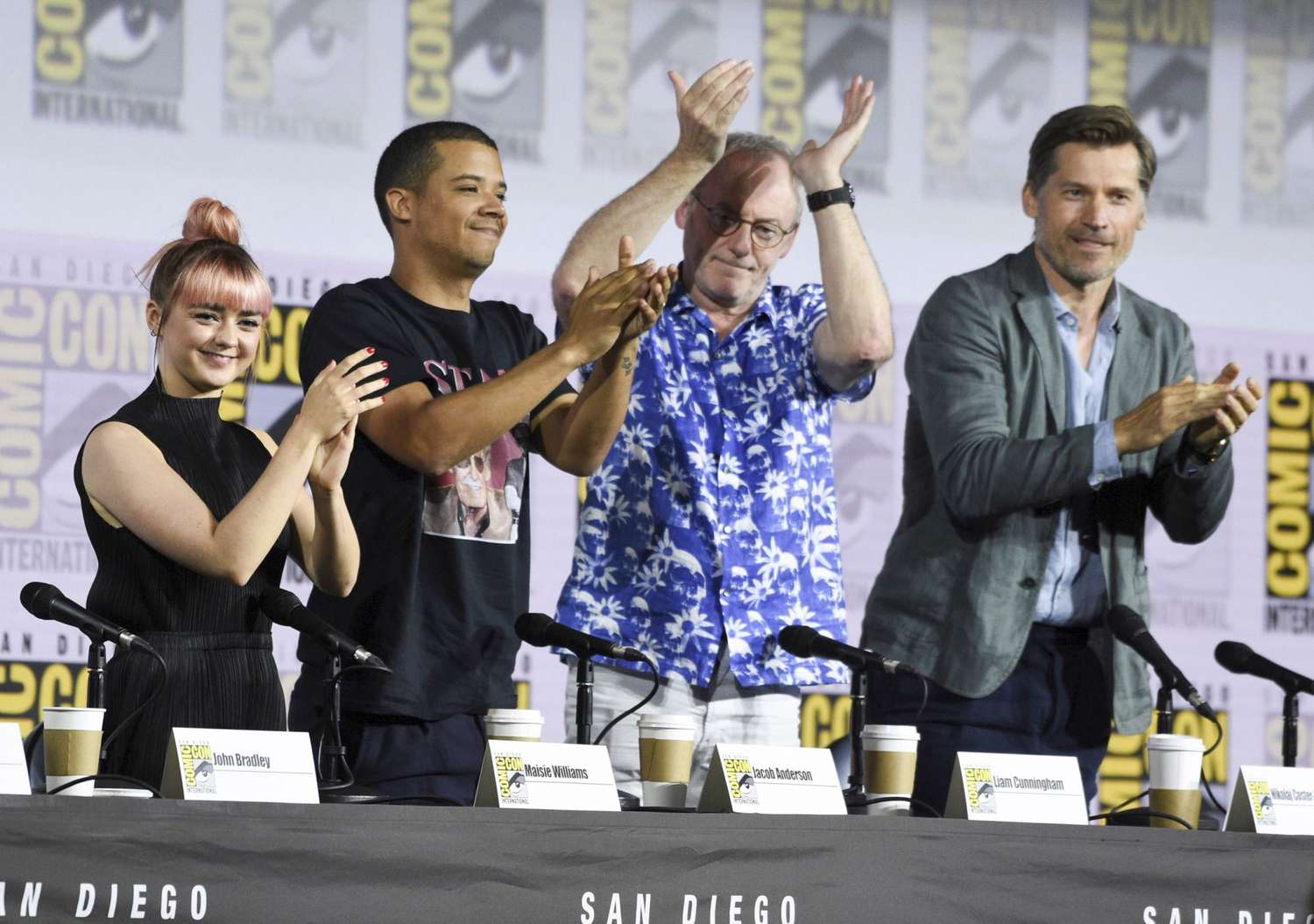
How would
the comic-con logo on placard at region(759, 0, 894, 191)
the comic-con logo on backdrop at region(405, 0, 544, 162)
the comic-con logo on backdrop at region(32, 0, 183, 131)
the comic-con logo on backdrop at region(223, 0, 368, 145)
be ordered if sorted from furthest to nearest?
the comic-con logo on placard at region(759, 0, 894, 191)
the comic-con logo on backdrop at region(405, 0, 544, 162)
the comic-con logo on backdrop at region(223, 0, 368, 145)
the comic-con logo on backdrop at region(32, 0, 183, 131)

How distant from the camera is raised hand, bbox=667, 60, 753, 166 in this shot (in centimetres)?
299

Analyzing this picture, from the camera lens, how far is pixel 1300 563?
432 centimetres

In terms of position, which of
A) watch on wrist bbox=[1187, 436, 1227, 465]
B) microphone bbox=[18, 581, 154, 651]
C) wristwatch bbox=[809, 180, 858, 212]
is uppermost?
wristwatch bbox=[809, 180, 858, 212]

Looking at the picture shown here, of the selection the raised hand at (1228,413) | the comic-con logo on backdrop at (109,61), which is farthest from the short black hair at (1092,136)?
the comic-con logo on backdrop at (109,61)

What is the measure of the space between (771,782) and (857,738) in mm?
244

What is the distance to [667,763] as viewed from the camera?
2359mm

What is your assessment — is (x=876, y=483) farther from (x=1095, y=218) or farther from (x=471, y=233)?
(x=471, y=233)

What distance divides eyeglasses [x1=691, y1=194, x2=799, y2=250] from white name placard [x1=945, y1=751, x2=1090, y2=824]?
1.02 metres

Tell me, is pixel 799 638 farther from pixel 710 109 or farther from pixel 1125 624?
pixel 710 109

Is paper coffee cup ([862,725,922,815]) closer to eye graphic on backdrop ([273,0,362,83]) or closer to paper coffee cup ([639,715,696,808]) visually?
paper coffee cup ([639,715,696,808])

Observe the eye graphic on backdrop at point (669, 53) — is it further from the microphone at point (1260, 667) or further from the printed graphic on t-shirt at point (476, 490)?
the microphone at point (1260, 667)

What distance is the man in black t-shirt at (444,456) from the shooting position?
2588 mm

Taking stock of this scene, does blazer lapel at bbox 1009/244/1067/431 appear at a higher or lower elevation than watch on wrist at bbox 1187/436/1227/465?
higher

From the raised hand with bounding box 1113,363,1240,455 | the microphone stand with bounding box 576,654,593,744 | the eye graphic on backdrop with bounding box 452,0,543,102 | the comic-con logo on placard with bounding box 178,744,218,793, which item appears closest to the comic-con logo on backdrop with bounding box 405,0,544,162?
the eye graphic on backdrop with bounding box 452,0,543,102
